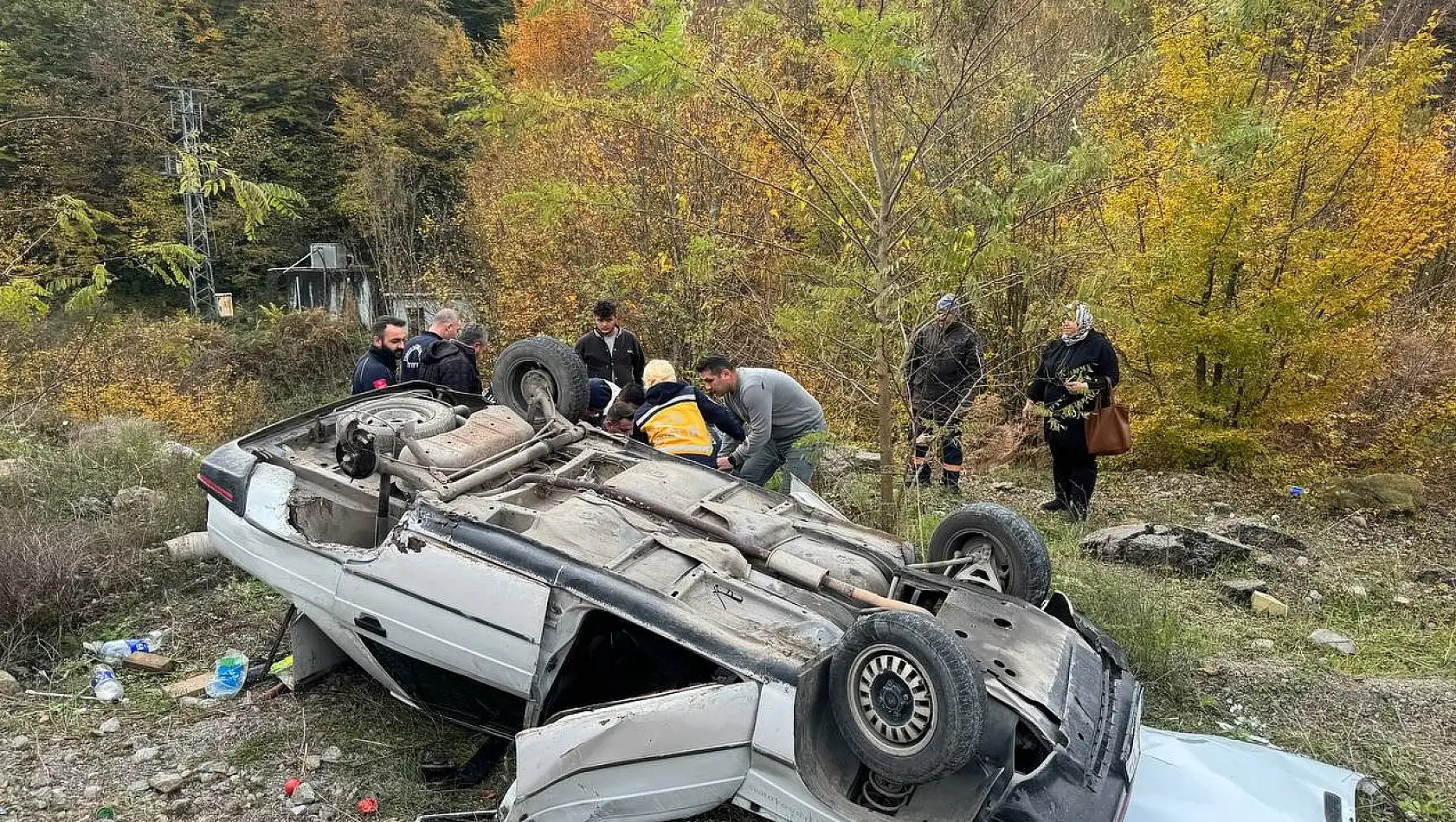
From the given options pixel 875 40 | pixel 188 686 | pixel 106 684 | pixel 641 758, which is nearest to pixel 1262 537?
pixel 875 40

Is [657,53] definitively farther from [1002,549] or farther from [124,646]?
[124,646]

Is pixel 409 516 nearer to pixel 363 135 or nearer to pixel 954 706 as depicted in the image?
pixel 954 706

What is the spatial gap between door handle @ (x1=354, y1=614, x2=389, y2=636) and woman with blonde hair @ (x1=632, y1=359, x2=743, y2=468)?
1927 mm

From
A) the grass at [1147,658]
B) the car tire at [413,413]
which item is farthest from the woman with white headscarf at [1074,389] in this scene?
the car tire at [413,413]

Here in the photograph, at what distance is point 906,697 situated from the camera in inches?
100

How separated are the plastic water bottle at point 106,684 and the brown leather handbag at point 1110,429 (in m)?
6.18

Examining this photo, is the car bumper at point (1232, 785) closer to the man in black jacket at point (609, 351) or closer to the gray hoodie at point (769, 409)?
the gray hoodie at point (769, 409)

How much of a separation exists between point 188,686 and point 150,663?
1.22ft

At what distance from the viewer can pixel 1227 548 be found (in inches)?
228

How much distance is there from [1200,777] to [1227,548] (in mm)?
3189

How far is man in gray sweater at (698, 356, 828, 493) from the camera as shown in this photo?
546cm

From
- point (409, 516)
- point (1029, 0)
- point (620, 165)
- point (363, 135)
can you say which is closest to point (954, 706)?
point (409, 516)

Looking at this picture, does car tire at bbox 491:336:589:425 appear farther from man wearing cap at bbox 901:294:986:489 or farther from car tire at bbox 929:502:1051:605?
man wearing cap at bbox 901:294:986:489

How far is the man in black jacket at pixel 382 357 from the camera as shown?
21.1 ft
